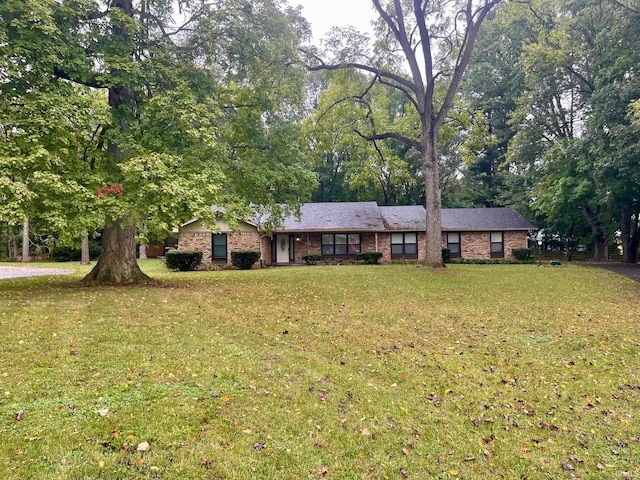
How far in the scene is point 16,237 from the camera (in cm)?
3244

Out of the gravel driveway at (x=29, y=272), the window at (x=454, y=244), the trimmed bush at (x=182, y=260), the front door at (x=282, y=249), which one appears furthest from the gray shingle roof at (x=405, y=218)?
the gravel driveway at (x=29, y=272)

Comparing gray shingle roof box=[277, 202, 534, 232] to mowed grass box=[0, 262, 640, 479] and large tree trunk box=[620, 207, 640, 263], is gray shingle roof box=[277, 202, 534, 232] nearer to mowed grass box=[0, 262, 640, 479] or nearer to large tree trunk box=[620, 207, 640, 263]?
large tree trunk box=[620, 207, 640, 263]

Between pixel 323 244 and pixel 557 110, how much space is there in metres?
17.8

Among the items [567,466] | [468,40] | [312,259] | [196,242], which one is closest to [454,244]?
[312,259]

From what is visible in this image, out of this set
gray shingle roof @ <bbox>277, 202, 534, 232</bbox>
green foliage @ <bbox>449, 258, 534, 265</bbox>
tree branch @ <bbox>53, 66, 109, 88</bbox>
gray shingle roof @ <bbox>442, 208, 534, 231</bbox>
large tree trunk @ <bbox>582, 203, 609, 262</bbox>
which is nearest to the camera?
tree branch @ <bbox>53, 66, 109, 88</bbox>

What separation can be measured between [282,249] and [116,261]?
13425 millimetres

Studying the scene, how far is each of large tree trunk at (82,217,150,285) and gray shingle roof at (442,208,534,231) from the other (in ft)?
61.7

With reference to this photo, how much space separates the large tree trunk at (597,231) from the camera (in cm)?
2665

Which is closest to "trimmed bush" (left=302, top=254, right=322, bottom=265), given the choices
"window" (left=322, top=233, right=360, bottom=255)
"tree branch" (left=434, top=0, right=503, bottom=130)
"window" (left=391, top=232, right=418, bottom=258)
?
"window" (left=322, top=233, right=360, bottom=255)

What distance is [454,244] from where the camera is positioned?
26375 millimetres

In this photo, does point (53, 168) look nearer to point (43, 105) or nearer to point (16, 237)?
point (43, 105)

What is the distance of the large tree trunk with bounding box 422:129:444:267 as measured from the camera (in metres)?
17.8

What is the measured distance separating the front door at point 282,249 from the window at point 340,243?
2.26 metres

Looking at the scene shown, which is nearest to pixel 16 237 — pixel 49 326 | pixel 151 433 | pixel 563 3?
pixel 49 326
